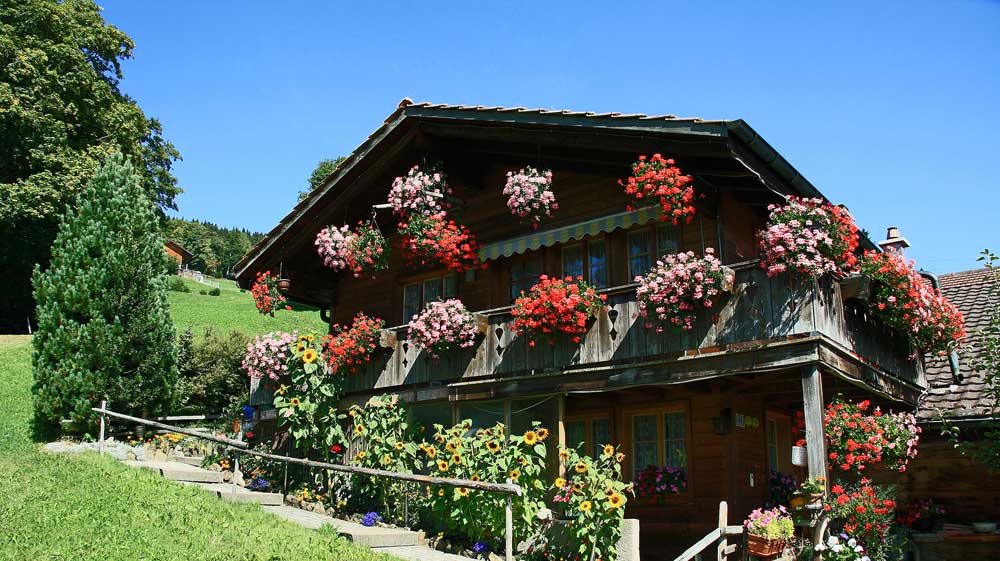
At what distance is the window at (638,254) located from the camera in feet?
46.1

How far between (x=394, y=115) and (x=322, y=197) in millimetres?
2677

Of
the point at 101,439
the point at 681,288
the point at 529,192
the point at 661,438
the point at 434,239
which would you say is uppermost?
the point at 529,192

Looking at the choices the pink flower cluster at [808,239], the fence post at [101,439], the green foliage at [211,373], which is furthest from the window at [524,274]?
the green foliage at [211,373]

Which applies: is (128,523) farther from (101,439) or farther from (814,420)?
(814,420)

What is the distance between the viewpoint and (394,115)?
1606 cm

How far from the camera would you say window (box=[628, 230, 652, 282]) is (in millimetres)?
14055

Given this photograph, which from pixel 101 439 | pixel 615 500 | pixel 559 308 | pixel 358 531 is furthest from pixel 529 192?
pixel 101 439

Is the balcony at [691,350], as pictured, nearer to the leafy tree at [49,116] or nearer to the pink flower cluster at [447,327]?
the pink flower cluster at [447,327]

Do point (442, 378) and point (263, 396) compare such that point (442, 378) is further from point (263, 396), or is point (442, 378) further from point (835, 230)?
point (835, 230)

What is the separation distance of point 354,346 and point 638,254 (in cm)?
554

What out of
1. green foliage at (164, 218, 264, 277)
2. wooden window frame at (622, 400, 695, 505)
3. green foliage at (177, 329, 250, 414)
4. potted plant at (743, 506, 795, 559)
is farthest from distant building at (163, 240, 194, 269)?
potted plant at (743, 506, 795, 559)

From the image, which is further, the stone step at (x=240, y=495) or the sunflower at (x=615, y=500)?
the stone step at (x=240, y=495)

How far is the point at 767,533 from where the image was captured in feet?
32.0

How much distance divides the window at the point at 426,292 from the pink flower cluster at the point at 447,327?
99.5 inches
